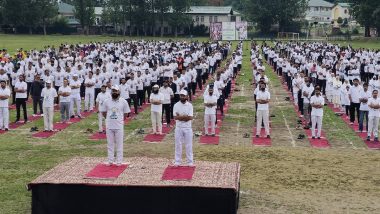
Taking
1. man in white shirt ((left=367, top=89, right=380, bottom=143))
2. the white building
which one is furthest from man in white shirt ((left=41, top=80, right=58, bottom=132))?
the white building

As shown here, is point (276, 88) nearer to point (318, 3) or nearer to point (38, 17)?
point (38, 17)

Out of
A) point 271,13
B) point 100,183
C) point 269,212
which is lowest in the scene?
point 269,212

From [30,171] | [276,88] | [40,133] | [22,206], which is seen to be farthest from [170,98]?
[276,88]

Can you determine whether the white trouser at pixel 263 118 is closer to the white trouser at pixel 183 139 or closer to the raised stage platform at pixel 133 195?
the white trouser at pixel 183 139

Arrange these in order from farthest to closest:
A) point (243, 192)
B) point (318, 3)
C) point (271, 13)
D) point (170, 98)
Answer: point (318, 3)
point (271, 13)
point (170, 98)
point (243, 192)

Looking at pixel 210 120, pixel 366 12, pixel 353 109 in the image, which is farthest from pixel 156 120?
pixel 366 12

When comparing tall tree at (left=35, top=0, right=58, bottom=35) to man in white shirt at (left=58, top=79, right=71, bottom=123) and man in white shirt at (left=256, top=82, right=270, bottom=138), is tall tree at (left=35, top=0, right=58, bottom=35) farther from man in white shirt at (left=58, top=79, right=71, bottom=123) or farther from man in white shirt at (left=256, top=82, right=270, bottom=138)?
man in white shirt at (left=256, top=82, right=270, bottom=138)

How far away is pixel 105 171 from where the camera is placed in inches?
510

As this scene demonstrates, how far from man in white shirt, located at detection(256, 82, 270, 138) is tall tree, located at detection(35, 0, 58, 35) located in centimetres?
7897

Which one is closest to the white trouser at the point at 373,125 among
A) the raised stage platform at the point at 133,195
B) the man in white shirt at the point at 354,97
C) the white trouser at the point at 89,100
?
the man in white shirt at the point at 354,97

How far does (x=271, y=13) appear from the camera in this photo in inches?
3853

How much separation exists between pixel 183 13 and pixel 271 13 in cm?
1419

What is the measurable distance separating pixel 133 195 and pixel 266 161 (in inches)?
248

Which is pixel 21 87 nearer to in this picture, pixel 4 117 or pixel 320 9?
pixel 4 117
